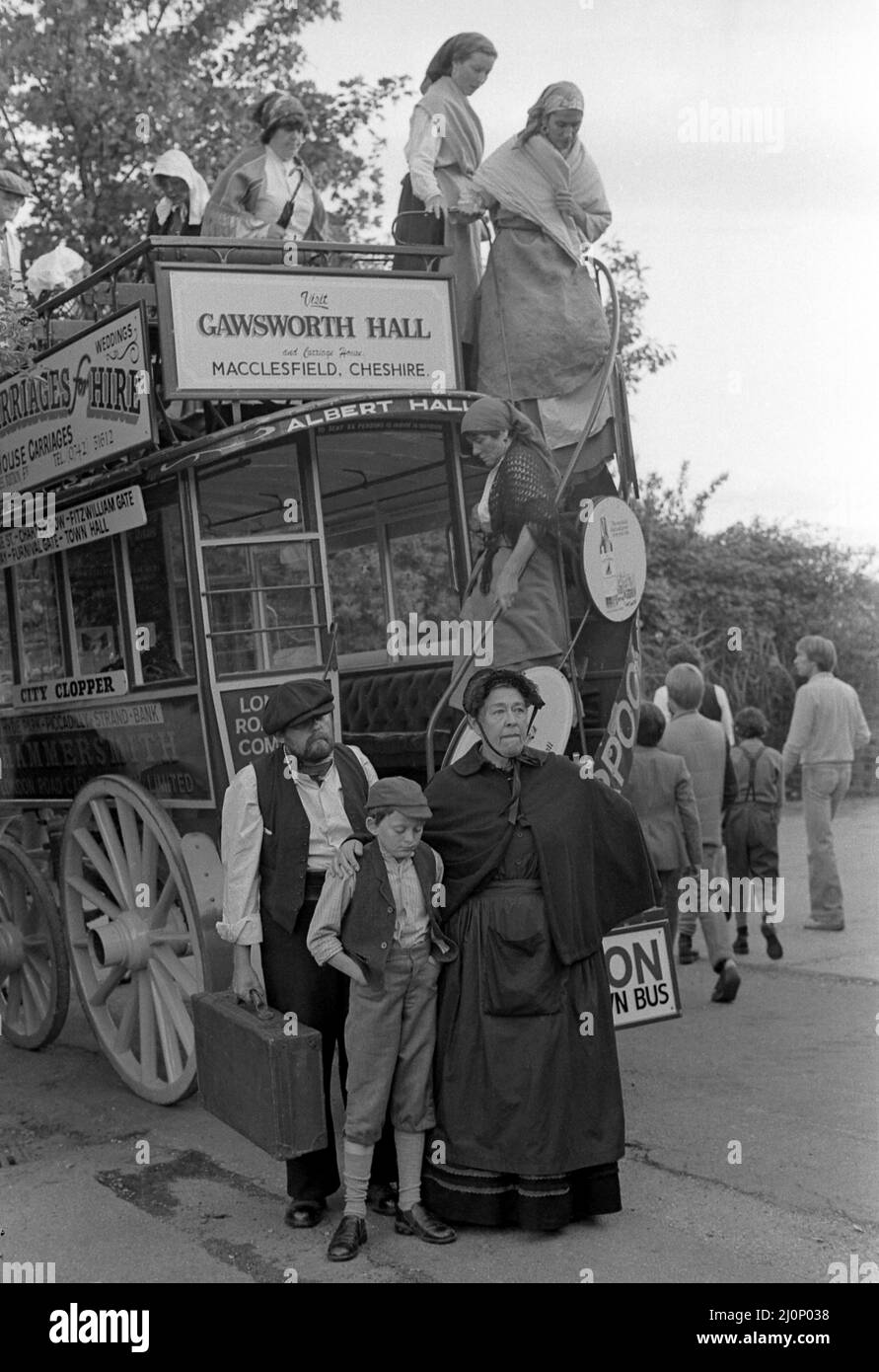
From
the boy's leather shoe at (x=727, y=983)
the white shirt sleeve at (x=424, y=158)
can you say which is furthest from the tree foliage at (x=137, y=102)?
the boy's leather shoe at (x=727, y=983)

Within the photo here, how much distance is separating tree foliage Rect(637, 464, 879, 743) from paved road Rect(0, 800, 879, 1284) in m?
8.06

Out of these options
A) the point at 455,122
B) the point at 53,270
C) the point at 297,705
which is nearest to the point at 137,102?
the point at 53,270

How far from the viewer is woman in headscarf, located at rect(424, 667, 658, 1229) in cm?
434

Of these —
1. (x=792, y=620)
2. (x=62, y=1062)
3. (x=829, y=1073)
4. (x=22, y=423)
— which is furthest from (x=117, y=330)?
(x=792, y=620)

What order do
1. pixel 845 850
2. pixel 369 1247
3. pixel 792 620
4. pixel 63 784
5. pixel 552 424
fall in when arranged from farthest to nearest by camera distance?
pixel 792 620 → pixel 845 850 → pixel 63 784 → pixel 552 424 → pixel 369 1247

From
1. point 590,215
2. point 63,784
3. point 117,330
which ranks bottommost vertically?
point 63,784

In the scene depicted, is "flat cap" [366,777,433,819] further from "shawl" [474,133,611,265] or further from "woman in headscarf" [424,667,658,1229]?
"shawl" [474,133,611,265]

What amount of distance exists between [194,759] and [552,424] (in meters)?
1.93

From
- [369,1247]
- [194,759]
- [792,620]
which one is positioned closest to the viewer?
[369,1247]

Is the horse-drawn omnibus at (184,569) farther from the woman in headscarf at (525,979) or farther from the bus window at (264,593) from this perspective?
the woman in headscarf at (525,979)

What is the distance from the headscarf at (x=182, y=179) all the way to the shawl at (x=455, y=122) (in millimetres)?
1385
